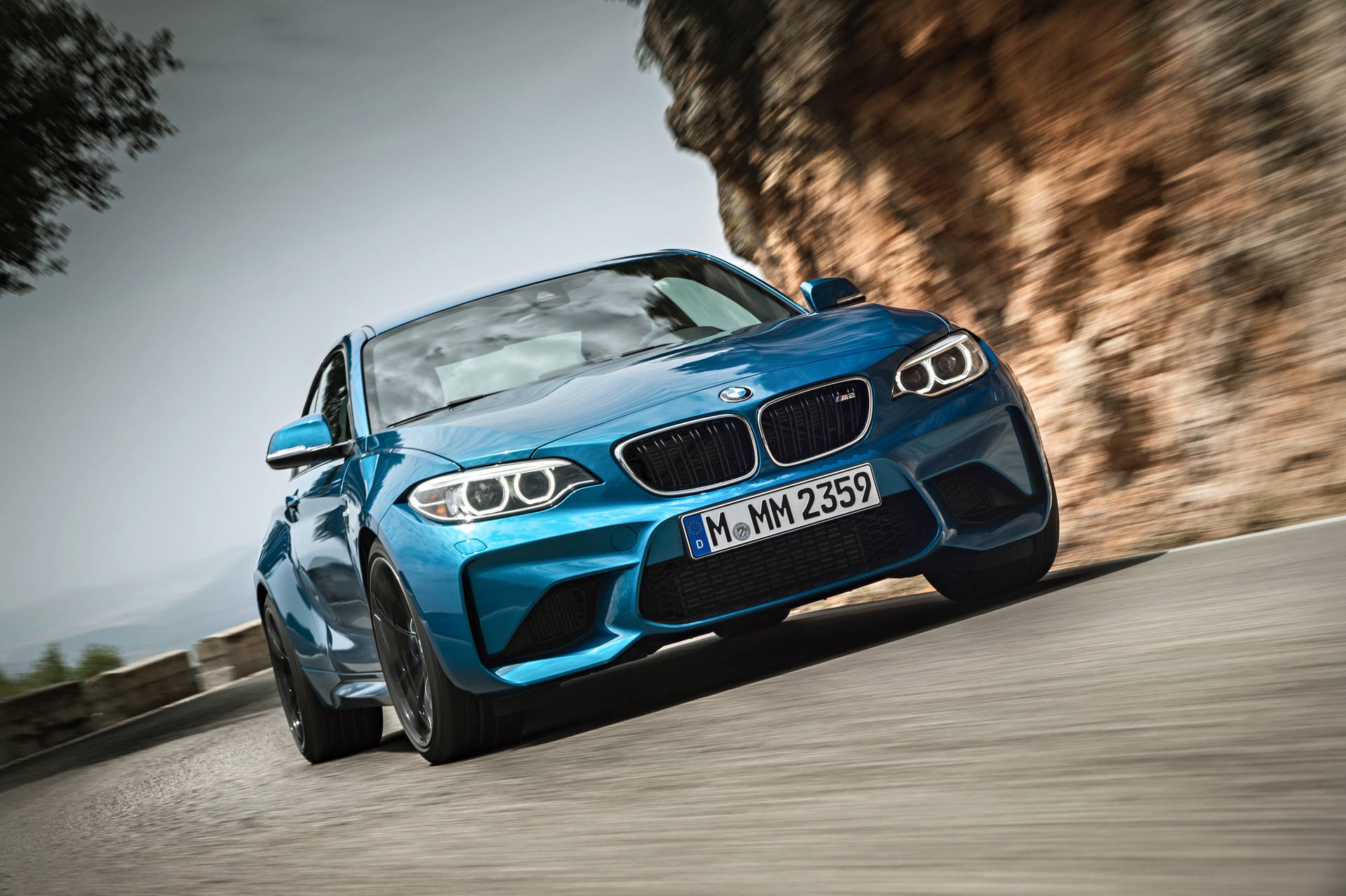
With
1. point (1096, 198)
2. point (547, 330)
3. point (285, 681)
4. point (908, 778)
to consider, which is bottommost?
point (908, 778)

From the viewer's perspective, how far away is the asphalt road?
2.21 metres

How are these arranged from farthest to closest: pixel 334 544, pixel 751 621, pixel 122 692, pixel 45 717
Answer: pixel 122 692
pixel 45 717
pixel 334 544
pixel 751 621

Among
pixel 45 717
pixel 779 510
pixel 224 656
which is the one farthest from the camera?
pixel 224 656

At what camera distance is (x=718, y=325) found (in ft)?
19.1

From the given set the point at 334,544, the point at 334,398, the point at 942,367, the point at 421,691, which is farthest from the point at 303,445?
the point at 942,367

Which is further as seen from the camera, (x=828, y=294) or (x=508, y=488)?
(x=828, y=294)

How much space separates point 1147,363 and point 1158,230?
83cm

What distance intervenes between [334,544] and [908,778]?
2999mm

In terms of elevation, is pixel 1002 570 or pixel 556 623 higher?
pixel 556 623

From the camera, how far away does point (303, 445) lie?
215 inches

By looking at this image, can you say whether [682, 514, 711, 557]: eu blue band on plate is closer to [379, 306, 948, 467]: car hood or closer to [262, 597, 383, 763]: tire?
[379, 306, 948, 467]: car hood

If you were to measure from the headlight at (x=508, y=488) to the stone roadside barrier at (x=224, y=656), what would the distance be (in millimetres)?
13765

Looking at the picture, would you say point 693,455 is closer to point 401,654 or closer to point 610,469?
point 610,469

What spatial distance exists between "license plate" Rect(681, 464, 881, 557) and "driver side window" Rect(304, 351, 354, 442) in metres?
1.81
